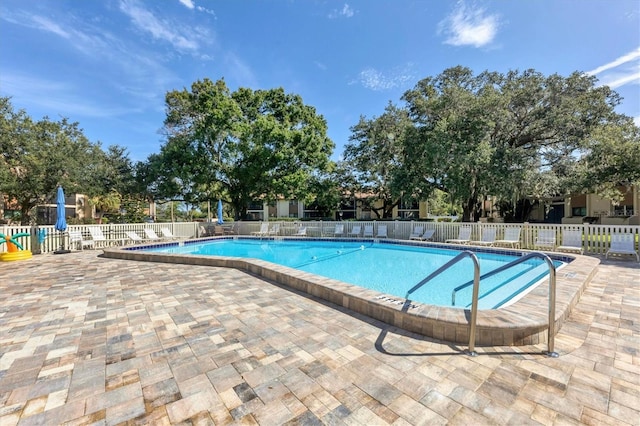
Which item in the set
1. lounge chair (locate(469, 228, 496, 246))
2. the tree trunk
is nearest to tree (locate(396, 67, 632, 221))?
lounge chair (locate(469, 228, 496, 246))

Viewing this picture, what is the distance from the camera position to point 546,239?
9.75m

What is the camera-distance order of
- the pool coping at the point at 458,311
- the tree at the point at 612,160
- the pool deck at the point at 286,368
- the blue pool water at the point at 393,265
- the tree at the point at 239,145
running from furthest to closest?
the tree at the point at 239,145
the tree at the point at 612,160
the blue pool water at the point at 393,265
the pool coping at the point at 458,311
the pool deck at the point at 286,368

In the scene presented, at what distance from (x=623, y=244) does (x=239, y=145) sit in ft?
58.1

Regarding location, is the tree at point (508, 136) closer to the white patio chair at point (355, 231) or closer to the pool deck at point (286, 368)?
the white patio chair at point (355, 231)

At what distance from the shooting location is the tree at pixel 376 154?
1812 centimetres

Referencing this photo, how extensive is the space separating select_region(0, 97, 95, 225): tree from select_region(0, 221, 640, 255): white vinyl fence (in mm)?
8652

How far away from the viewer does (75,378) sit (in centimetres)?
242

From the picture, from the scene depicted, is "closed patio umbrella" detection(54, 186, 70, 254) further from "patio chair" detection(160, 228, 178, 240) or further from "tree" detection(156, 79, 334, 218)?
"tree" detection(156, 79, 334, 218)

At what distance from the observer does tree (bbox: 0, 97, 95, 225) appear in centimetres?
1634

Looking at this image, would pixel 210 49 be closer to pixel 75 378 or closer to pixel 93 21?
pixel 93 21

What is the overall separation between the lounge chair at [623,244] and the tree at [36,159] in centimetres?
2646

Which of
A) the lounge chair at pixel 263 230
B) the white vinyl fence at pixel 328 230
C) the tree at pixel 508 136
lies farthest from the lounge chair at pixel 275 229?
the tree at pixel 508 136

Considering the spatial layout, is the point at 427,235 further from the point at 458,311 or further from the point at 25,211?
the point at 25,211

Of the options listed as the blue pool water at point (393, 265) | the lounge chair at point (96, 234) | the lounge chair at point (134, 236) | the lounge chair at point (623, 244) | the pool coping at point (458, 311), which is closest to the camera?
the pool coping at point (458, 311)
